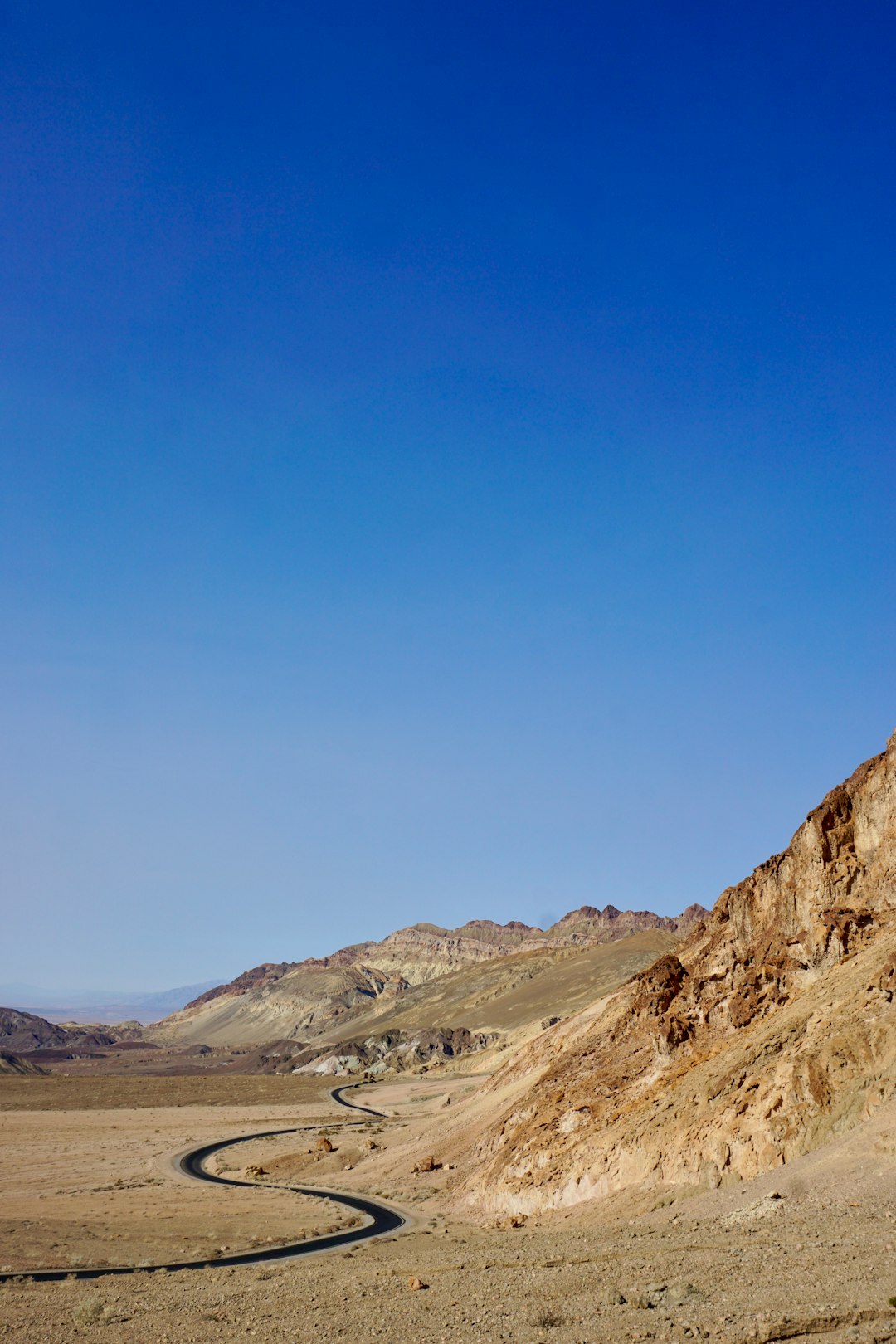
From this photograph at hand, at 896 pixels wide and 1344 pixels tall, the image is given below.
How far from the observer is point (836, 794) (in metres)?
39.0

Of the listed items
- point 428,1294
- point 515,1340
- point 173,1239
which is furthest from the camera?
point 173,1239

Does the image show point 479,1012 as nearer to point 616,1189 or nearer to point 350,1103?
point 350,1103

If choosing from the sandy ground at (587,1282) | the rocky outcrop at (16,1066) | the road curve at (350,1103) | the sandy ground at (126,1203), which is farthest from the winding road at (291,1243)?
the rocky outcrop at (16,1066)

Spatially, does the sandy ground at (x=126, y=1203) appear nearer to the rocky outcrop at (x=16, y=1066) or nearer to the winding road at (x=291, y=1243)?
the winding road at (x=291, y=1243)

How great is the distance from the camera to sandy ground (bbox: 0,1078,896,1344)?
58.7 ft

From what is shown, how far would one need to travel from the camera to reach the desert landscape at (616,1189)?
20.1m

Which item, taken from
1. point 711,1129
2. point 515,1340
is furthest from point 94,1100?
point 515,1340

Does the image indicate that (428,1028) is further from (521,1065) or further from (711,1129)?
(711,1129)

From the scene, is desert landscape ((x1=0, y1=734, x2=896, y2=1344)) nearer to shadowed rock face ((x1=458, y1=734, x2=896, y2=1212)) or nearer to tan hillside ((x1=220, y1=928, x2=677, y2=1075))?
shadowed rock face ((x1=458, y1=734, x2=896, y2=1212))

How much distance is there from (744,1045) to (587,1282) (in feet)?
43.1

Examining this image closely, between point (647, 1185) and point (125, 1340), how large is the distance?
15.7 m

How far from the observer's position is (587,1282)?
21828 mm

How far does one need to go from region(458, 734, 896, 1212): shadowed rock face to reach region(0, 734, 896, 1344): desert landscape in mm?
99

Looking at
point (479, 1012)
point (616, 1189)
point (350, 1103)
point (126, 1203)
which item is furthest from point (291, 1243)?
point (479, 1012)
